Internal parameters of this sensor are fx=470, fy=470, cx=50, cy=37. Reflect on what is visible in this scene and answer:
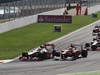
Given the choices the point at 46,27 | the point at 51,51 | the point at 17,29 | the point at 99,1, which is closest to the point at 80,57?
the point at 51,51

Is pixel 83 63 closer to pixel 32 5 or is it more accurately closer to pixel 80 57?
pixel 80 57

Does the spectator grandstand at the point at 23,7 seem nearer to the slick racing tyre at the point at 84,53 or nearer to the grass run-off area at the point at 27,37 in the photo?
the grass run-off area at the point at 27,37

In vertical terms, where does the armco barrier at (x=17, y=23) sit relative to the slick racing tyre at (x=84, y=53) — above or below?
below

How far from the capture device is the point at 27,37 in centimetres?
4959

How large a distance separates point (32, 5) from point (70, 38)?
1701 cm

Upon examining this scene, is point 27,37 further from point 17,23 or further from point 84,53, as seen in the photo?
point 84,53

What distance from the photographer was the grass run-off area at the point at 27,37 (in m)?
39.5

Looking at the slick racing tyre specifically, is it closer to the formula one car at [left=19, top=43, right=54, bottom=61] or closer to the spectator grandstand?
the formula one car at [left=19, top=43, right=54, bottom=61]

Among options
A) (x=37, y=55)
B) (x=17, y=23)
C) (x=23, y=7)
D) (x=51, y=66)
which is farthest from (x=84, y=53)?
(x=23, y=7)

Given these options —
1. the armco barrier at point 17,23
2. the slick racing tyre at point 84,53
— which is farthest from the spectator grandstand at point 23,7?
the slick racing tyre at point 84,53

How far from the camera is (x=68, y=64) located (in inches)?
1251

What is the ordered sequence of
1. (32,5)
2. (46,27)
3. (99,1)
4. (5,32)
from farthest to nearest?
(99,1) → (32,5) → (46,27) → (5,32)

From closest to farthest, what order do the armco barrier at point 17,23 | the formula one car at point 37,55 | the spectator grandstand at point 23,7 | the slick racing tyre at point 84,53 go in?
the formula one car at point 37,55
the slick racing tyre at point 84,53
the armco barrier at point 17,23
the spectator grandstand at point 23,7

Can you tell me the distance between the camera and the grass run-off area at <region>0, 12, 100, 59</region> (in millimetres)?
39531
